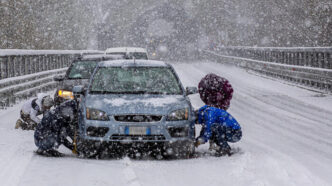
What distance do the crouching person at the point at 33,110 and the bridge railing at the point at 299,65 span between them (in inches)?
449

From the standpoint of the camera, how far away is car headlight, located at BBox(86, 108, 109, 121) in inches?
290

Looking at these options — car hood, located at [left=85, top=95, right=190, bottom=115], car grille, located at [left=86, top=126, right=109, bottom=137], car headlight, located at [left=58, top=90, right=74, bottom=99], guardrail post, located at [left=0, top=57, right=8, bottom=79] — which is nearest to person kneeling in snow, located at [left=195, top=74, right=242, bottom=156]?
car hood, located at [left=85, top=95, right=190, bottom=115]

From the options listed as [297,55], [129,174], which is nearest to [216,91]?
[129,174]

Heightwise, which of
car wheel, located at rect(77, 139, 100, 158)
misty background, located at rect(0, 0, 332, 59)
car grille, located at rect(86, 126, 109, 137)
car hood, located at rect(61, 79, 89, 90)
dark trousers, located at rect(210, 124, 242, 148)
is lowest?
car wheel, located at rect(77, 139, 100, 158)

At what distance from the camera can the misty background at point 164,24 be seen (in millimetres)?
32812

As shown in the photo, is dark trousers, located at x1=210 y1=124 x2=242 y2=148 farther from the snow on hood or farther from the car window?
the car window

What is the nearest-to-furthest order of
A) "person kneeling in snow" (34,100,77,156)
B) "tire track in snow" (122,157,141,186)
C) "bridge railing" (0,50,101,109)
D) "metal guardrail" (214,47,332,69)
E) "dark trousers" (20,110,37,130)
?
"tire track in snow" (122,157,141,186), "person kneeling in snow" (34,100,77,156), "dark trousers" (20,110,37,130), "bridge railing" (0,50,101,109), "metal guardrail" (214,47,332,69)

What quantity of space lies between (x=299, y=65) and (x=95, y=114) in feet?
60.1

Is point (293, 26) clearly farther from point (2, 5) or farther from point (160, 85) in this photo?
point (160, 85)

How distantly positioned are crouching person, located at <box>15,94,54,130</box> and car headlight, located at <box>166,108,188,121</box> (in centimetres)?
254

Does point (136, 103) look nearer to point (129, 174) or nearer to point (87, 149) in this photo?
point (87, 149)

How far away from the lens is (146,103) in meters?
7.55

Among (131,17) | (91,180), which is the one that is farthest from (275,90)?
(131,17)

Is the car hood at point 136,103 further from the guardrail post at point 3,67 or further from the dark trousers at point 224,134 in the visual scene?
the guardrail post at point 3,67
